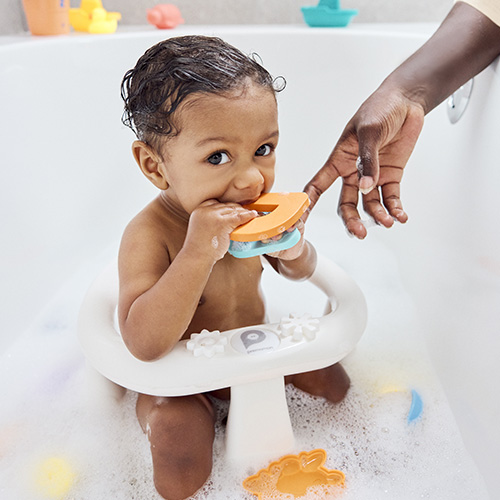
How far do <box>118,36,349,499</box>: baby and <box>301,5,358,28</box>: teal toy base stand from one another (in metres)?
0.87

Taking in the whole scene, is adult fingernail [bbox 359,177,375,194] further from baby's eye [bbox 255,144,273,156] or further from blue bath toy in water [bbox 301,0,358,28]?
blue bath toy in water [bbox 301,0,358,28]

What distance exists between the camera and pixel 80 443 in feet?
2.62

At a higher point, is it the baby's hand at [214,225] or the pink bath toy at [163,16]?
the baby's hand at [214,225]

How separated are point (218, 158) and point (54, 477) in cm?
49

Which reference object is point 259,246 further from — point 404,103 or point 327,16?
point 327,16

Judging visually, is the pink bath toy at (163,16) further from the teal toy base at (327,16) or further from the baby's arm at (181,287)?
the baby's arm at (181,287)

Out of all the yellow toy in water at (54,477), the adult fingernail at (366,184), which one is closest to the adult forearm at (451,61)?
the adult fingernail at (366,184)

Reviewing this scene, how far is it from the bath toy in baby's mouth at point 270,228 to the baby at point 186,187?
1 cm

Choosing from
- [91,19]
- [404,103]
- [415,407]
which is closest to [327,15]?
[91,19]

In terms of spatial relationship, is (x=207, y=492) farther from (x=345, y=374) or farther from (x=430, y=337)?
(x=430, y=337)

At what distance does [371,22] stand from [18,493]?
148 centimetres

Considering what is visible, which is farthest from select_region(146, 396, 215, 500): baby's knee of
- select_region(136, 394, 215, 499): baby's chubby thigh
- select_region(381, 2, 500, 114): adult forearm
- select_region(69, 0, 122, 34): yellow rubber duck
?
select_region(69, 0, 122, 34): yellow rubber duck

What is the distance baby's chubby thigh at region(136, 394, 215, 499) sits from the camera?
0.69 m

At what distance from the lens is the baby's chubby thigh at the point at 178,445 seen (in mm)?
693
